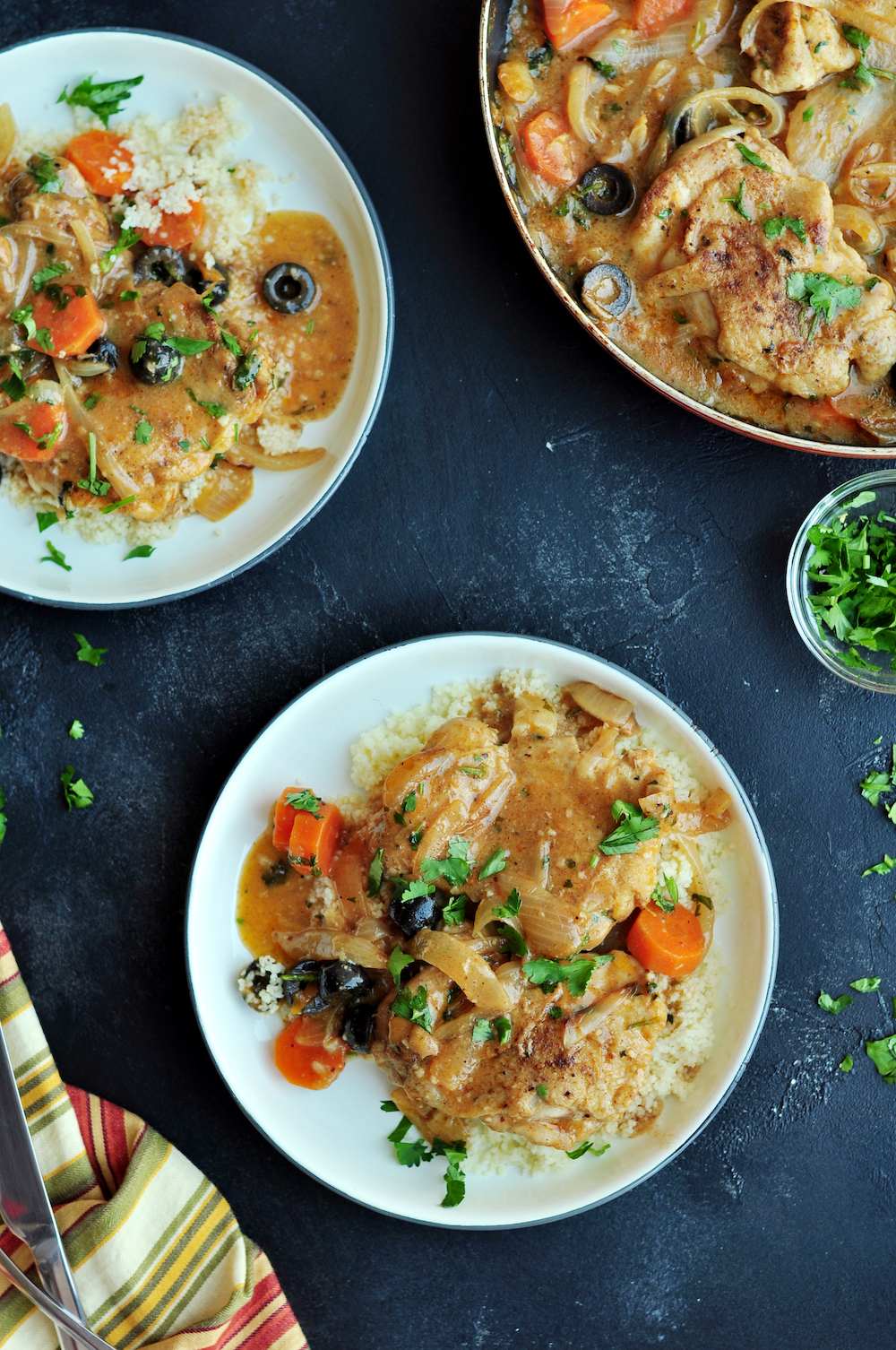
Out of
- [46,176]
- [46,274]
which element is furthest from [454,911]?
[46,176]

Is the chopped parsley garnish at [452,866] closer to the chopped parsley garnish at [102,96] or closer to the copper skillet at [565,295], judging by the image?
the copper skillet at [565,295]

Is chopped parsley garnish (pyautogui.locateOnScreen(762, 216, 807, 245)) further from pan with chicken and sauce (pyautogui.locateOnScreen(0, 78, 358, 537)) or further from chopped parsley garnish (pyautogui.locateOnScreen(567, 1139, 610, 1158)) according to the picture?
chopped parsley garnish (pyautogui.locateOnScreen(567, 1139, 610, 1158))

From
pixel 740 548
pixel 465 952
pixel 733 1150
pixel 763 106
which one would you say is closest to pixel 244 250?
pixel 763 106

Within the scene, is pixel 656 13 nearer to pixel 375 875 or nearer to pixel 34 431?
pixel 34 431

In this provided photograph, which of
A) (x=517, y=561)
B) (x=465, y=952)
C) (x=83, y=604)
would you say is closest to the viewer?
(x=465, y=952)

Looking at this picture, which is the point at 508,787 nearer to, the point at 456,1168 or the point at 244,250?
the point at 456,1168

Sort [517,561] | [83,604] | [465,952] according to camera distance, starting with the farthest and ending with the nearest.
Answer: [517,561] → [83,604] → [465,952]

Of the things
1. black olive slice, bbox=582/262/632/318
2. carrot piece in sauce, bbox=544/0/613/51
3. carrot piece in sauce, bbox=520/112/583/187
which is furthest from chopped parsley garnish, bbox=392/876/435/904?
carrot piece in sauce, bbox=544/0/613/51
